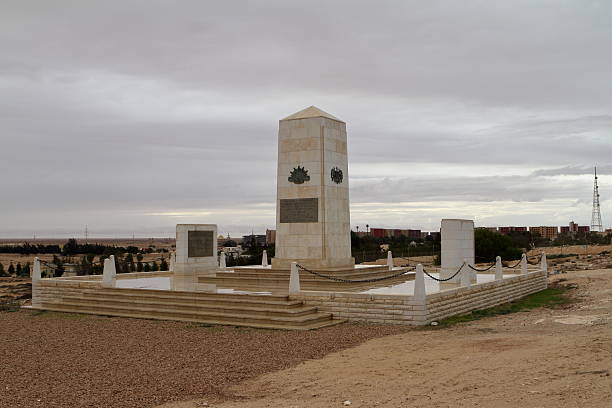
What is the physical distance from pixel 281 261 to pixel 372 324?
23.0 ft

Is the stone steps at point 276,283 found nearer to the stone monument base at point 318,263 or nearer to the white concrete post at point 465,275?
the stone monument base at point 318,263

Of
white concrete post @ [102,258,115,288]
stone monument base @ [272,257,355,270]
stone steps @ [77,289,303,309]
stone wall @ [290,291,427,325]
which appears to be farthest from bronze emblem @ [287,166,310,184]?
white concrete post @ [102,258,115,288]

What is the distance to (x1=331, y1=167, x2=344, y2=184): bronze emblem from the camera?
68.8ft

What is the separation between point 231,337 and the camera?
42.8 feet

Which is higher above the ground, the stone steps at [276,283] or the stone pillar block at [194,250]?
the stone pillar block at [194,250]

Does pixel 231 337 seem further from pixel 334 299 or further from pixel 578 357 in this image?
pixel 578 357

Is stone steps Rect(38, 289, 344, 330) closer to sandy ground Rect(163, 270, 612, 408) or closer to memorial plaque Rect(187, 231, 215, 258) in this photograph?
sandy ground Rect(163, 270, 612, 408)

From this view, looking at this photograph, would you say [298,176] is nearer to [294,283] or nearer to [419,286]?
[294,283]

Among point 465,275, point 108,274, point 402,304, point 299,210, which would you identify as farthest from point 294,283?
point 108,274

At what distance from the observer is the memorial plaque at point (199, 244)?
23.8 m

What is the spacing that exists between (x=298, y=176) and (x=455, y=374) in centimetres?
1275

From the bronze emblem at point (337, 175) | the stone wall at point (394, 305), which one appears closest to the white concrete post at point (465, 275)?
the stone wall at point (394, 305)

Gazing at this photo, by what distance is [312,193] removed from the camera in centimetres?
2070

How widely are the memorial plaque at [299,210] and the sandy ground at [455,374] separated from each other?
8.42m
